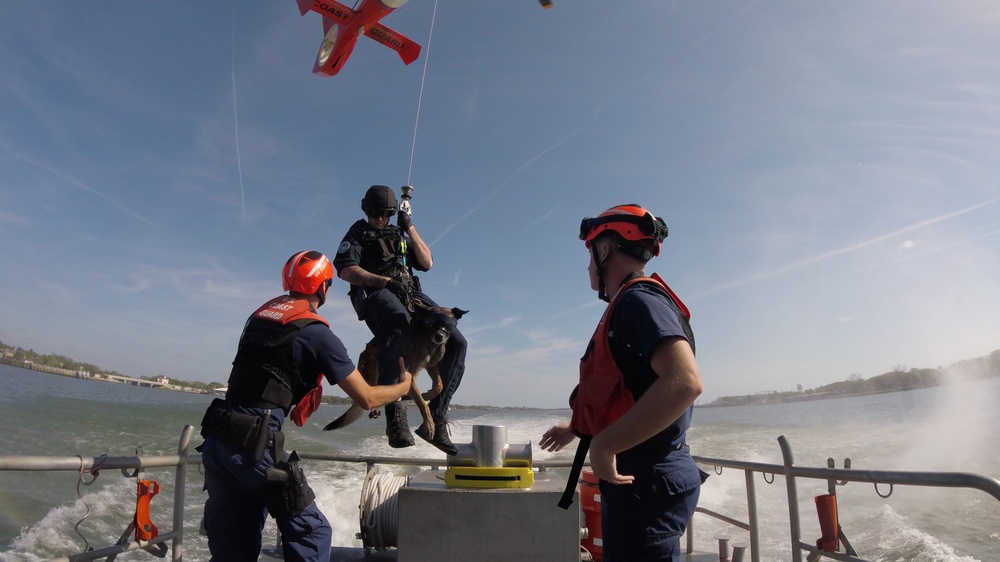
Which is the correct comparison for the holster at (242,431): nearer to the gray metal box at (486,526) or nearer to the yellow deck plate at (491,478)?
the gray metal box at (486,526)

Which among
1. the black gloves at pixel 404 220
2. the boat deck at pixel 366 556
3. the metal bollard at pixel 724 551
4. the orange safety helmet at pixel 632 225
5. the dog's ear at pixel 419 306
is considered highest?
the black gloves at pixel 404 220

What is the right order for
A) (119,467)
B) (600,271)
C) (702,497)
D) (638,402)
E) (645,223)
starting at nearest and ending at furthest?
(638,402) → (645,223) → (600,271) → (119,467) → (702,497)

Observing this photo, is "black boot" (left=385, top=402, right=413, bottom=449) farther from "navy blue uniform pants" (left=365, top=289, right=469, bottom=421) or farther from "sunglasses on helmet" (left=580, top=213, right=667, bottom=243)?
"sunglasses on helmet" (left=580, top=213, right=667, bottom=243)

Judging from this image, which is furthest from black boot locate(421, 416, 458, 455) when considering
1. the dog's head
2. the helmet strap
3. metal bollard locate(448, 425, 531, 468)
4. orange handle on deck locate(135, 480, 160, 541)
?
the helmet strap

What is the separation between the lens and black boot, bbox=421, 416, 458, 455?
3.83m

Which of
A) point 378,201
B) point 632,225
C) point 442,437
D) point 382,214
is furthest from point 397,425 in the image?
point 632,225

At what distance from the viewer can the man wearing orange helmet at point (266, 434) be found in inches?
110

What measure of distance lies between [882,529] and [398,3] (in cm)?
1303

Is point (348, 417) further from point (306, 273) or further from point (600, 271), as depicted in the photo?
point (600, 271)

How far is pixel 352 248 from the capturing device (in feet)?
13.7

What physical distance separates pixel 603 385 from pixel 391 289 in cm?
254

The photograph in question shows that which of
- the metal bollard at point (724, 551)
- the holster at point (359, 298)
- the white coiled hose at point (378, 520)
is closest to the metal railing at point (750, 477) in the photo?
the metal bollard at point (724, 551)

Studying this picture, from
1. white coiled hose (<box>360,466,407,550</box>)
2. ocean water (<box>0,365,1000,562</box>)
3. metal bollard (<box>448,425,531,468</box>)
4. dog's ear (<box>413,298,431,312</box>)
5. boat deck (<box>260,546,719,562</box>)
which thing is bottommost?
ocean water (<box>0,365,1000,562</box>)

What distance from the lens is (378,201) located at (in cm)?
438
